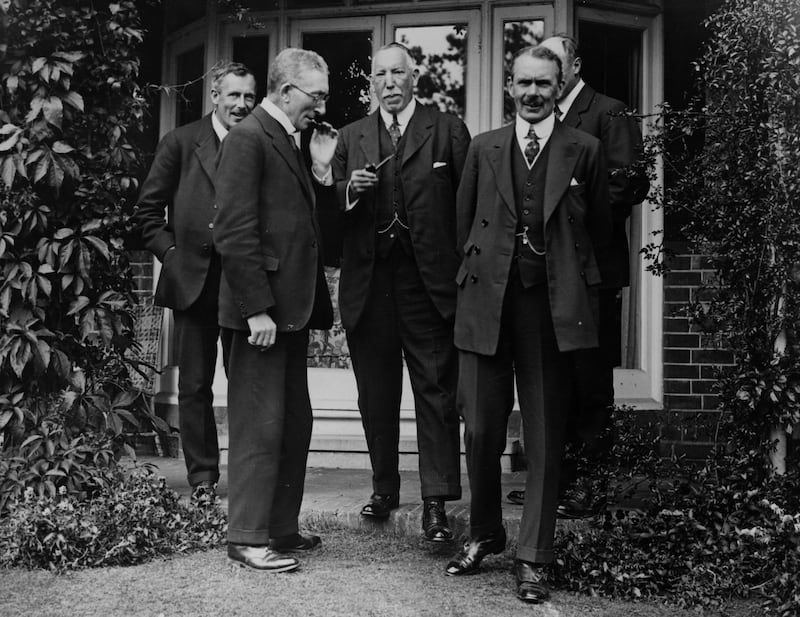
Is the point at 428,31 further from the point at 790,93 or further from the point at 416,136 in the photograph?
the point at 790,93

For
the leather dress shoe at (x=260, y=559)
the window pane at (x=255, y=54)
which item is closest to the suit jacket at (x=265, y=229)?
the leather dress shoe at (x=260, y=559)

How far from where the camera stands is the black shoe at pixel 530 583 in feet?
12.7

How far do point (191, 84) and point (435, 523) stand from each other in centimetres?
391

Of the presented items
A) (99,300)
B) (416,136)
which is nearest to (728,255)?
(416,136)

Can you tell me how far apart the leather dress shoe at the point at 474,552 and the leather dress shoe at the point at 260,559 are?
67cm

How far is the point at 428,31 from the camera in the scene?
6.59m

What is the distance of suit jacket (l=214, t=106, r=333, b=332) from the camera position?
13.5ft

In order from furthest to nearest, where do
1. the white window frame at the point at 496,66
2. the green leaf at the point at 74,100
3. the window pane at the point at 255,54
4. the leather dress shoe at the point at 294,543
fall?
the window pane at the point at 255,54, the white window frame at the point at 496,66, the green leaf at the point at 74,100, the leather dress shoe at the point at 294,543

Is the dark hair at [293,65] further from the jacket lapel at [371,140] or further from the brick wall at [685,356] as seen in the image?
the brick wall at [685,356]

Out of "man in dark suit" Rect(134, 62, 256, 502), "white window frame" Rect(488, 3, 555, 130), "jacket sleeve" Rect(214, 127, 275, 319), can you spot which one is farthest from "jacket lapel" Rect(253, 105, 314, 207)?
"white window frame" Rect(488, 3, 555, 130)

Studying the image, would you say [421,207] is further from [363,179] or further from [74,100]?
[74,100]

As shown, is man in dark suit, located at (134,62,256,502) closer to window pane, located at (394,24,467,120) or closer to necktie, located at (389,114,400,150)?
necktie, located at (389,114,400,150)

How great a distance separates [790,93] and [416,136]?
166cm

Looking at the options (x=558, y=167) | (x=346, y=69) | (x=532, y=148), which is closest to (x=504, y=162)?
(x=532, y=148)
